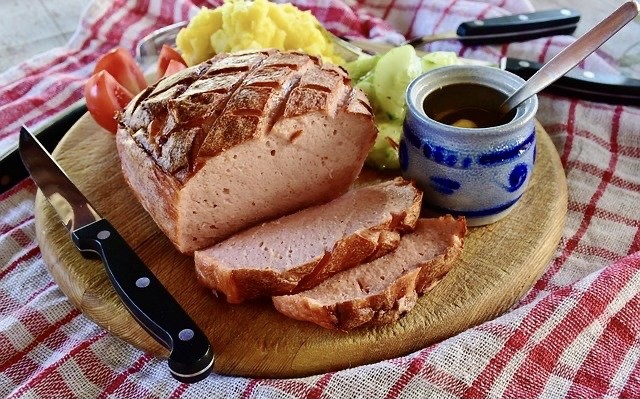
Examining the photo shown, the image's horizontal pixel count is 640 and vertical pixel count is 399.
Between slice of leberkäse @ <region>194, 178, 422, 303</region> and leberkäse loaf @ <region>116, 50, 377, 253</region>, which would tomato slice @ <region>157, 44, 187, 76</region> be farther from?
slice of leberkäse @ <region>194, 178, 422, 303</region>

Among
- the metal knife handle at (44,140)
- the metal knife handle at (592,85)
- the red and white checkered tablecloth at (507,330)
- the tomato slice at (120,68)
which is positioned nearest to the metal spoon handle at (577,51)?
the red and white checkered tablecloth at (507,330)

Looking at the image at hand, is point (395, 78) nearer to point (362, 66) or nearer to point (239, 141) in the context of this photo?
point (362, 66)

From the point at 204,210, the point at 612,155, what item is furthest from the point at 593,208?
the point at 204,210

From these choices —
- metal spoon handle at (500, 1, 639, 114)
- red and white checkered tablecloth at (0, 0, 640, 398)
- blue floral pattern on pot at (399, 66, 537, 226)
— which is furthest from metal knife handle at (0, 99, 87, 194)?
metal spoon handle at (500, 1, 639, 114)

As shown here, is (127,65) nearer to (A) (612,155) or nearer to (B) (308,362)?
(B) (308,362)

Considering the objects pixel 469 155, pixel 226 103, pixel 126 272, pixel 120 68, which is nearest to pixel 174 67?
pixel 120 68
